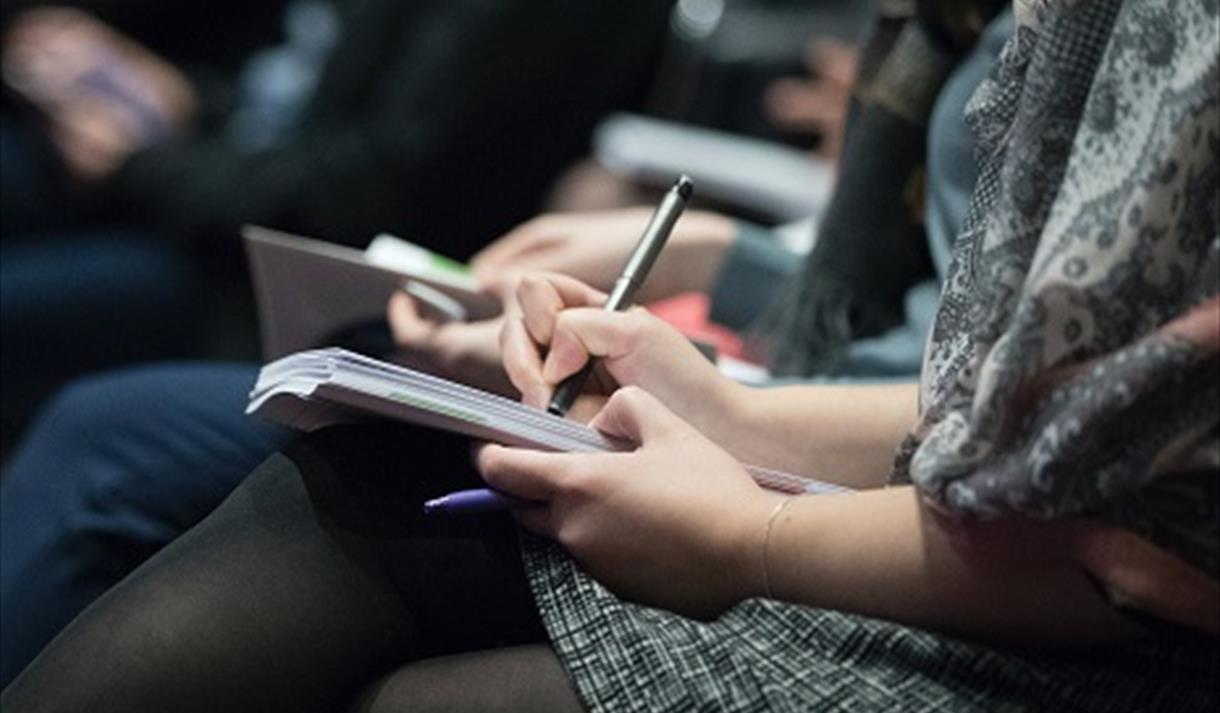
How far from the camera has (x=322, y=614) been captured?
2.99 ft

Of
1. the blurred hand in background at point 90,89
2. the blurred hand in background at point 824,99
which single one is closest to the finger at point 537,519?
the blurred hand in background at point 824,99

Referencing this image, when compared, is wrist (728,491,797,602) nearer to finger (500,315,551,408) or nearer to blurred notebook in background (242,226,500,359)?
finger (500,315,551,408)

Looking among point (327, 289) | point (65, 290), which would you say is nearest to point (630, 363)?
point (327, 289)

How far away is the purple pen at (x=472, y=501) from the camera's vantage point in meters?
0.95

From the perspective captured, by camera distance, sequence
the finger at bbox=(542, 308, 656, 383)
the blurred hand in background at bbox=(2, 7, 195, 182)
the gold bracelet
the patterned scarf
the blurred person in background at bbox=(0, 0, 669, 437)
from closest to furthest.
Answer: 1. the patterned scarf
2. the gold bracelet
3. the finger at bbox=(542, 308, 656, 383)
4. the blurred person in background at bbox=(0, 0, 669, 437)
5. the blurred hand in background at bbox=(2, 7, 195, 182)

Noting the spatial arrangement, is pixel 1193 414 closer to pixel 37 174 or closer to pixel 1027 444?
pixel 1027 444

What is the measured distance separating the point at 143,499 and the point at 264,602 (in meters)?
0.35

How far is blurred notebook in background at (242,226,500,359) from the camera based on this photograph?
1.30m

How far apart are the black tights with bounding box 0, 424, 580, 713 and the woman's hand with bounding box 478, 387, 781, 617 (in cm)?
5

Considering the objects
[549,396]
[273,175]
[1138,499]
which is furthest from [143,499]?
[273,175]

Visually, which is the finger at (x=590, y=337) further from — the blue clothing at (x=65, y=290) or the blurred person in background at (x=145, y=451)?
the blue clothing at (x=65, y=290)

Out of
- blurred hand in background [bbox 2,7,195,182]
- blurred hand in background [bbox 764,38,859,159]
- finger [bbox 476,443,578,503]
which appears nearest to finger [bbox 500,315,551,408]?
finger [bbox 476,443,578,503]

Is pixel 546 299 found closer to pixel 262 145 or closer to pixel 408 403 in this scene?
pixel 408 403

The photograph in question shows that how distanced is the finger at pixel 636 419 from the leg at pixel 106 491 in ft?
1.10
